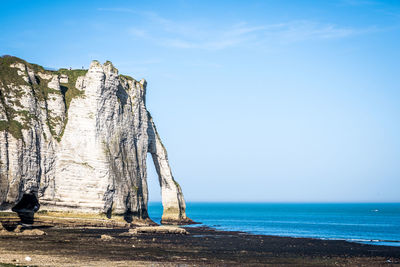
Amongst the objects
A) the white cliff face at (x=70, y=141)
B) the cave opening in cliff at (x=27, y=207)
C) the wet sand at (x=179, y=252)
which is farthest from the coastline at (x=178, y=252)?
the white cliff face at (x=70, y=141)

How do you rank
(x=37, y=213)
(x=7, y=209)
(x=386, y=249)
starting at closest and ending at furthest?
1. (x=386, y=249)
2. (x=7, y=209)
3. (x=37, y=213)

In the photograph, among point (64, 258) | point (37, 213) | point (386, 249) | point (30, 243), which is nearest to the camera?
point (64, 258)

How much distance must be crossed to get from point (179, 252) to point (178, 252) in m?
0.06

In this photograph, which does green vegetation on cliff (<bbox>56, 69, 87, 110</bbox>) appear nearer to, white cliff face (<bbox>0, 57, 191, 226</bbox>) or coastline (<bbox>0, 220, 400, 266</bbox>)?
white cliff face (<bbox>0, 57, 191, 226</bbox>)

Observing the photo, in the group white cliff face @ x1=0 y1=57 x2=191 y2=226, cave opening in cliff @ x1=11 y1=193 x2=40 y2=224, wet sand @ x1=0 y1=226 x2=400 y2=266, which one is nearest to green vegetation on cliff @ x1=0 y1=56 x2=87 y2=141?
white cliff face @ x1=0 y1=57 x2=191 y2=226

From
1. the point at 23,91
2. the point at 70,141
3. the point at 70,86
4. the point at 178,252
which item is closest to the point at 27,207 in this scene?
the point at 70,141

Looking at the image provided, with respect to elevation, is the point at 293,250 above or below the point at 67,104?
below

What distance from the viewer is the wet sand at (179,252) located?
27.6 meters

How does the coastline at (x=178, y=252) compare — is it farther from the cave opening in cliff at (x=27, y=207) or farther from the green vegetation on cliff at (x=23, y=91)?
the green vegetation on cliff at (x=23, y=91)

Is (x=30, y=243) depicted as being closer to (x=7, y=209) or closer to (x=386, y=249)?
(x=7, y=209)

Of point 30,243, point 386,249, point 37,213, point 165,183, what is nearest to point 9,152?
point 37,213

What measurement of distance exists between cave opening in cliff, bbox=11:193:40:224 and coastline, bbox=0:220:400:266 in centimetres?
925

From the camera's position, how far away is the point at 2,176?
48.8 meters

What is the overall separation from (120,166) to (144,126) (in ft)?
30.3
